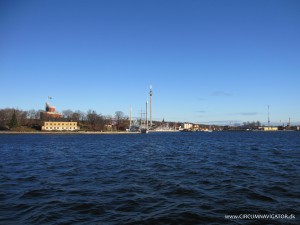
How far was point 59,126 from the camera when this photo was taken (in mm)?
183125

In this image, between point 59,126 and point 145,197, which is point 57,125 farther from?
point 145,197

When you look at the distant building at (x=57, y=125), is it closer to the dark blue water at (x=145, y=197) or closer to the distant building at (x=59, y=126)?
the distant building at (x=59, y=126)

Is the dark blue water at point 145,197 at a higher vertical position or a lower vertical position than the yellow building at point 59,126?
lower

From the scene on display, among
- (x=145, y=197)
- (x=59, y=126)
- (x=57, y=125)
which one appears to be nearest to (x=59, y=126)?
(x=59, y=126)

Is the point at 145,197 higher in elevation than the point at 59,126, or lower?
lower

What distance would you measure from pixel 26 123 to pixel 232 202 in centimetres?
19314

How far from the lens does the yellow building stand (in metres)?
179

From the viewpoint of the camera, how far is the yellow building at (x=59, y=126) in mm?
178625

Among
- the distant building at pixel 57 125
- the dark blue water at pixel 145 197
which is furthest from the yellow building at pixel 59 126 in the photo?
the dark blue water at pixel 145 197

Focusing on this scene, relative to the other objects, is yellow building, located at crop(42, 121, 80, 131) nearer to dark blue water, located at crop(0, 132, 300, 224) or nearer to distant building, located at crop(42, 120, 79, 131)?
distant building, located at crop(42, 120, 79, 131)

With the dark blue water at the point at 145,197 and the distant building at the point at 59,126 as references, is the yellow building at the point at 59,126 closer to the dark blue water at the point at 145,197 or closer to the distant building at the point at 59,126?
the distant building at the point at 59,126

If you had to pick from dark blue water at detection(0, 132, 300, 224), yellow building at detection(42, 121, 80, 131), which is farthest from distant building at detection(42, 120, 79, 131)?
dark blue water at detection(0, 132, 300, 224)

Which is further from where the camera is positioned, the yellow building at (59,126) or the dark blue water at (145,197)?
the yellow building at (59,126)

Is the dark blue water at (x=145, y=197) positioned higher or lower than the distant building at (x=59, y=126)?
lower
